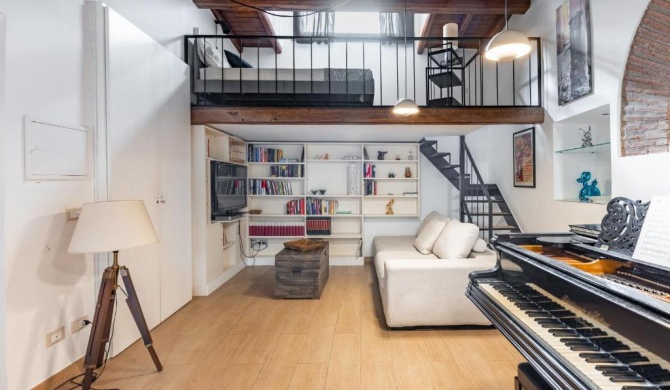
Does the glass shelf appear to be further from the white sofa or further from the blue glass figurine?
the white sofa

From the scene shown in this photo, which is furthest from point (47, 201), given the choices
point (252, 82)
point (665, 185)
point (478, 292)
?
point (665, 185)

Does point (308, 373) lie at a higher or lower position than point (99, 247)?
lower

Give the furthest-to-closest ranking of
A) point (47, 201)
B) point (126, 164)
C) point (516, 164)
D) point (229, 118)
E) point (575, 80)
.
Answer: point (516, 164) < point (229, 118) < point (575, 80) < point (126, 164) < point (47, 201)

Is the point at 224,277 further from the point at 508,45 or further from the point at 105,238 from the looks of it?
the point at 508,45

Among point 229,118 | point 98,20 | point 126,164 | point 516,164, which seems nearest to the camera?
point 98,20

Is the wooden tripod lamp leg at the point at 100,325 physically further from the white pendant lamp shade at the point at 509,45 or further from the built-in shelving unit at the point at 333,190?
the built-in shelving unit at the point at 333,190

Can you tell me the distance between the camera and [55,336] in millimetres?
1988

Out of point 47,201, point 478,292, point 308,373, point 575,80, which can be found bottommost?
point 308,373

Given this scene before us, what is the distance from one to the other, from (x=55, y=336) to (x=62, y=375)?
29 centimetres

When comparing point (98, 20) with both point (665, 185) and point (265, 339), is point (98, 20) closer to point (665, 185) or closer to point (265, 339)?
point (265, 339)

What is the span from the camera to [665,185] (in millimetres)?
2283

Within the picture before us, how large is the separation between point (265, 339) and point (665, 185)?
3361 mm

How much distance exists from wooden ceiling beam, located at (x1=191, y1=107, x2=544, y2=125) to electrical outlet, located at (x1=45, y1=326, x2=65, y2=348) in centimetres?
239

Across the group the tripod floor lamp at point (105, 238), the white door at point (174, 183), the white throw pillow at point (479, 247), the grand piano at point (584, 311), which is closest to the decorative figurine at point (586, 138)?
the white throw pillow at point (479, 247)
